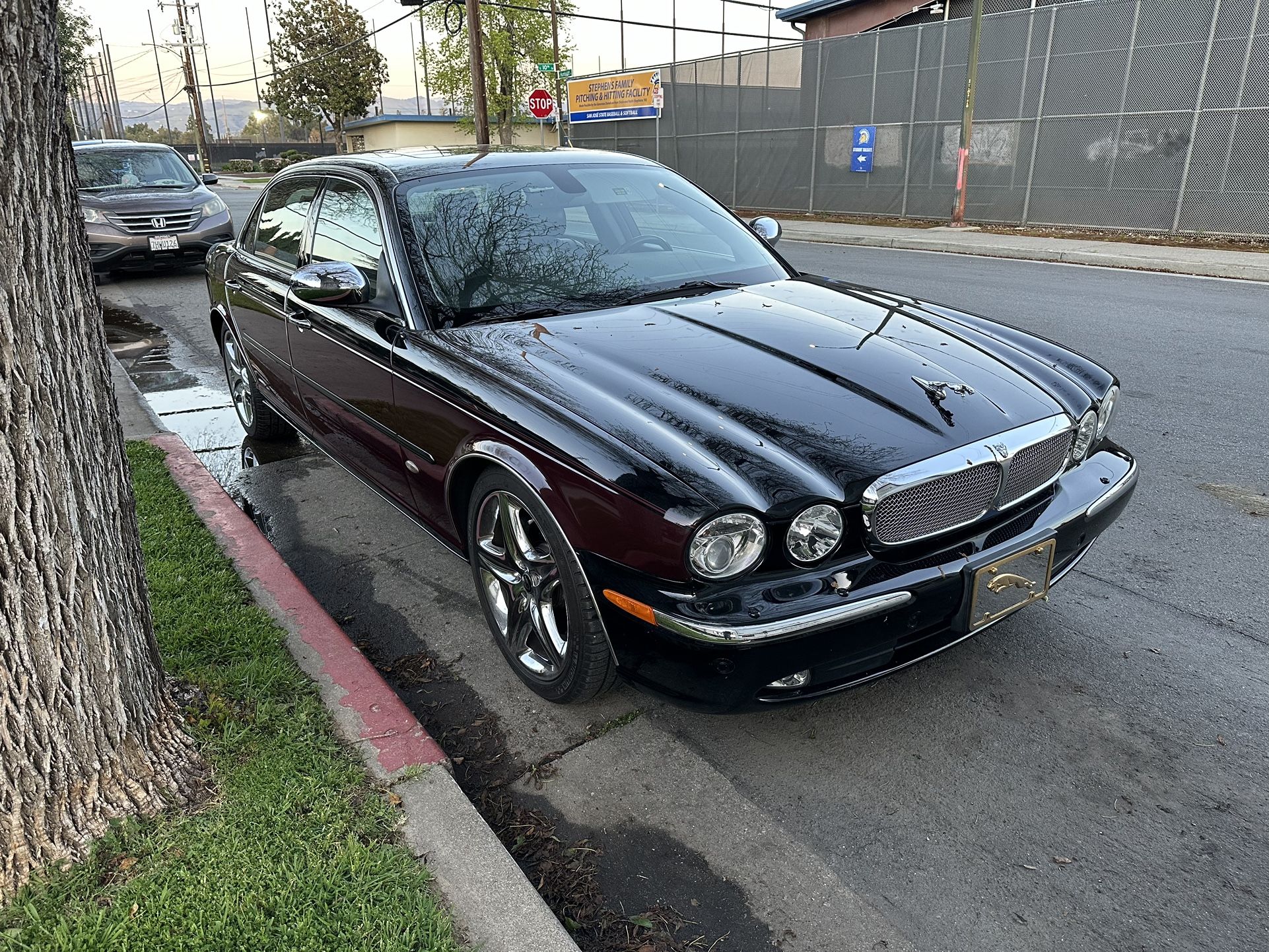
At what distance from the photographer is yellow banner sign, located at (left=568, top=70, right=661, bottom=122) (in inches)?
955

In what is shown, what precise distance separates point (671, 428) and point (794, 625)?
0.60 m

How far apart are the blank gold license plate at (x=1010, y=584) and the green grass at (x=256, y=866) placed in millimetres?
1525

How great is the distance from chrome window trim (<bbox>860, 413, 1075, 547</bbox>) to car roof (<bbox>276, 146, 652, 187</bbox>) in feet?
7.22

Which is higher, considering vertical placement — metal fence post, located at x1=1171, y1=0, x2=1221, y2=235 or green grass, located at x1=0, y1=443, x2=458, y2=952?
metal fence post, located at x1=1171, y1=0, x2=1221, y2=235

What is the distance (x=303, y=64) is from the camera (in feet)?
162

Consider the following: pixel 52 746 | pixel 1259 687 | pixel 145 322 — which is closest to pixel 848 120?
pixel 145 322

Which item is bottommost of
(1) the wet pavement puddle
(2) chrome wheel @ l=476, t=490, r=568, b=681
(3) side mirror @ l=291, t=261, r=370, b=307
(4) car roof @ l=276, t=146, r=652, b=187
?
(1) the wet pavement puddle

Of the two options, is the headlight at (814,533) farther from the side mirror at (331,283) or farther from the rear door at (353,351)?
the side mirror at (331,283)

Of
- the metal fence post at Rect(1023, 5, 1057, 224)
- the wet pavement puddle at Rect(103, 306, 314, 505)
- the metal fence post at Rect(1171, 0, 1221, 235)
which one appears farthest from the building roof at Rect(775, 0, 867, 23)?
the wet pavement puddle at Rect(103, 306, 314, 505)

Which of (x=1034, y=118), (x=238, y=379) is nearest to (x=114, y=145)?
(x=238, y=379)

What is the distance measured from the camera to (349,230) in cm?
371

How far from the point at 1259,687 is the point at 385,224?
3270mm

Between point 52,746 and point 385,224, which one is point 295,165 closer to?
point 385,224

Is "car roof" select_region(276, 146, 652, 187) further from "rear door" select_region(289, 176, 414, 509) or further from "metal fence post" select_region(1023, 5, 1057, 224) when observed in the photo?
"metal fence post" select_region(1023, 5, 1057, 224)
